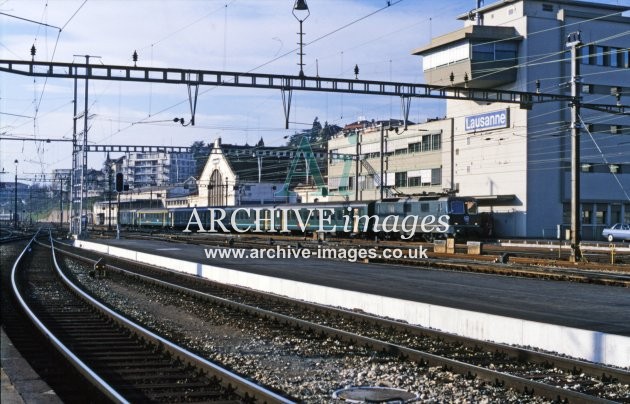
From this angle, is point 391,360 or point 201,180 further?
point 201,180

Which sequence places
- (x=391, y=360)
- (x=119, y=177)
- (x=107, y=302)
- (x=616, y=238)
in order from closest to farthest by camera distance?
1. (x=391, y=360)
2. (x=107, y=302)
3. (x=119, y=177)
4. (x=616, y=238)

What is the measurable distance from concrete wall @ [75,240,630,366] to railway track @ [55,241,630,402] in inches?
34.3

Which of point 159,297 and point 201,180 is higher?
point 201,180

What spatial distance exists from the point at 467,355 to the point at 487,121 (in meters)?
51.1

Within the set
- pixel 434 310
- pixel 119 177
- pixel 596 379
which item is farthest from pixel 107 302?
pixel 119 177

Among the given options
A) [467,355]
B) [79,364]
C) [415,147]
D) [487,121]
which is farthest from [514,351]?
[415,147]

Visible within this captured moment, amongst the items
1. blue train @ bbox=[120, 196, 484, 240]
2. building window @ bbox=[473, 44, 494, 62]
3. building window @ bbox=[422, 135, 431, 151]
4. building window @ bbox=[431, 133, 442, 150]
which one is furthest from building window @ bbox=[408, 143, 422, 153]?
blue train @ bbox=[120, 196, 484, 240]

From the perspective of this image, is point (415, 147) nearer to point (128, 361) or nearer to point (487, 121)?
point (487, 121)

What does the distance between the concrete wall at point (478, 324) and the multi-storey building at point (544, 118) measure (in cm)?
4021

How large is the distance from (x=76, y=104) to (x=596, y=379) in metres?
58.1

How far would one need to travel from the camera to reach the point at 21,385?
8.55 m

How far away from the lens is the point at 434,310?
14703mm

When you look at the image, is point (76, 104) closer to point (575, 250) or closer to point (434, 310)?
point (575, 250)

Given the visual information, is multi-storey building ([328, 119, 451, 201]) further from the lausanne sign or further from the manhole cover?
the manhole cover
